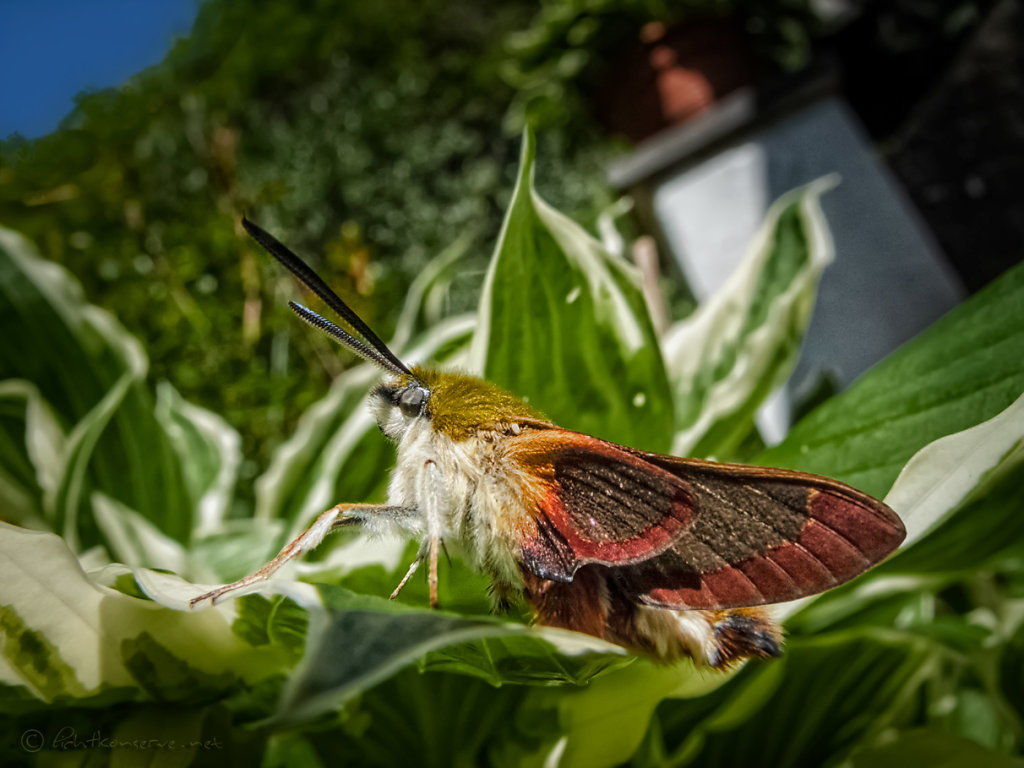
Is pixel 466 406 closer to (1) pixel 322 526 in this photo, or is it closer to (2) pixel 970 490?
(1) pixel 322 526

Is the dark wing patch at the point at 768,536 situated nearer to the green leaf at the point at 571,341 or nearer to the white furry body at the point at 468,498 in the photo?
the white furry body at the point at 468,498

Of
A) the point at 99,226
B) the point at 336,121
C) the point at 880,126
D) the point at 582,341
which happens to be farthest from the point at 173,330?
the point at 880,126

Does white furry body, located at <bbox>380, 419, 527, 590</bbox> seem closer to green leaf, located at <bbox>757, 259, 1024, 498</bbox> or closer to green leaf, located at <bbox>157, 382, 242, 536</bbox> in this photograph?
green leaf, located at <bbox>757, 259, 1024, 498</bbox>

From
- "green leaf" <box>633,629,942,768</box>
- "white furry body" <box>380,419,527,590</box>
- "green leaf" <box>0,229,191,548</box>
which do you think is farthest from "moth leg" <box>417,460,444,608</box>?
"green leaf" <box>0,229,191,548</box>

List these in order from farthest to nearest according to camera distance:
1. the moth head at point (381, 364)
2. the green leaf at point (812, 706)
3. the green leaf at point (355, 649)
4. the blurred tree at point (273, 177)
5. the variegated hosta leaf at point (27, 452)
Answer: the blurred tree at point (273, 177)
the variegated hosta leaf at point (27, 452)
the green leaf at point (812, 706)
the moth head at point (381, 364)
the green leaf at point (355, 649)

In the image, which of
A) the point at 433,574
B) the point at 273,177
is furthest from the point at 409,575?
the point at 273,177

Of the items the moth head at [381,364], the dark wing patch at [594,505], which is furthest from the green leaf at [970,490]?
the moth head at [381,364]

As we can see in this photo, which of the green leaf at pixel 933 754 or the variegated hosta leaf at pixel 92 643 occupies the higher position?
the variegated hosta leaf at pixel 92 643
